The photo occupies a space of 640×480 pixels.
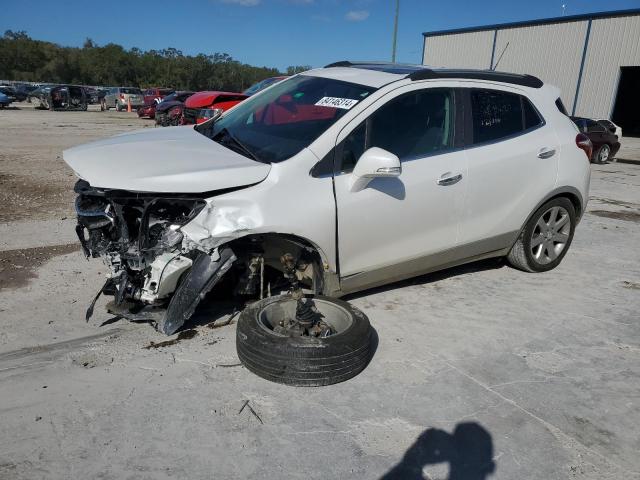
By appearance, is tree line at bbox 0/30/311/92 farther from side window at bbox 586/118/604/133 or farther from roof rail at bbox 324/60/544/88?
roof rail at bbox 324/60/544/88

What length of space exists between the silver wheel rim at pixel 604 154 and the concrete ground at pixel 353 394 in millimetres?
15053

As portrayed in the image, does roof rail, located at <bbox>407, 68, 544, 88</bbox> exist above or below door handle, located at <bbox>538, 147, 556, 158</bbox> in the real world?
above

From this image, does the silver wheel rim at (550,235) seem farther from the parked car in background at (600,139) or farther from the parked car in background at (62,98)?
the parked car in background at (62,98)

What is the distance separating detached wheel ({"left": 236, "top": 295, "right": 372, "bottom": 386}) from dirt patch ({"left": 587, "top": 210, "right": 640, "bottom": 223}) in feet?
22.9

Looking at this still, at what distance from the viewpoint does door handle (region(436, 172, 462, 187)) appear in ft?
13.2

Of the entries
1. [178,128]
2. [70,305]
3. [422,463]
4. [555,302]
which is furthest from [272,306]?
[555,302]

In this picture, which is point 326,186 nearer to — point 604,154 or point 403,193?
point 403,193

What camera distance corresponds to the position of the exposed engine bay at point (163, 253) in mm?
3312

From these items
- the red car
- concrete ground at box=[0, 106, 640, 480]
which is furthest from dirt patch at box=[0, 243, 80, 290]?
the red car

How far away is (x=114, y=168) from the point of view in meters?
3.31

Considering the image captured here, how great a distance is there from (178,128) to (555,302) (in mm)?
3804

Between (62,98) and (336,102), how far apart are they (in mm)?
A: 35099

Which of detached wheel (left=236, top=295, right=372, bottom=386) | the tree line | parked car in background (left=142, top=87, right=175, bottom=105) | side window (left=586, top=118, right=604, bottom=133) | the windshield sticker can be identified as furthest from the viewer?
the tree line

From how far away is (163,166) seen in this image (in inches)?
131
